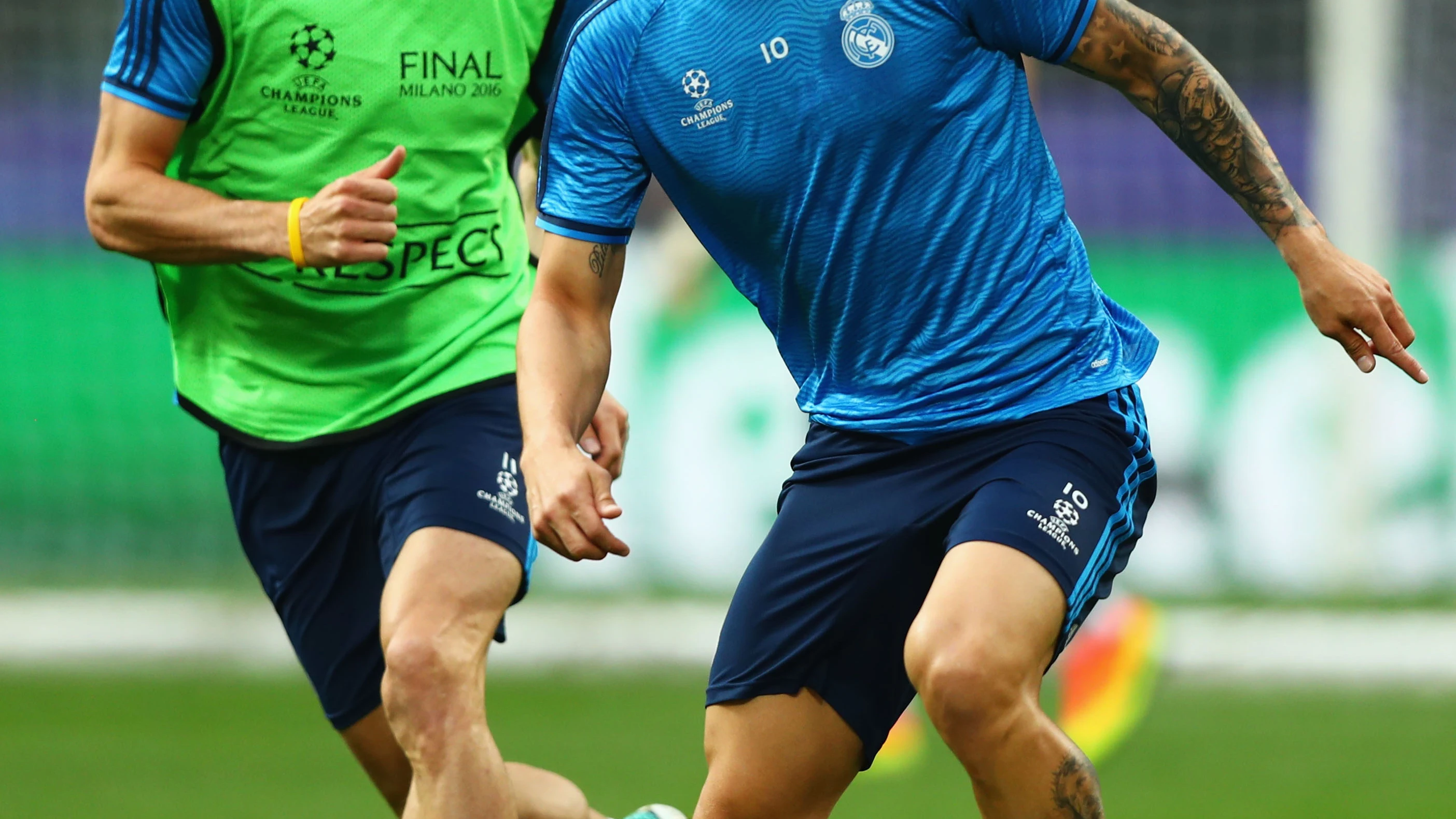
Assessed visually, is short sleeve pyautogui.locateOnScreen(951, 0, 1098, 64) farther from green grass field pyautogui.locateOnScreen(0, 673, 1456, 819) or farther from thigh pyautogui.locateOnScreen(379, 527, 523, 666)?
green grass field pyautogui.locateOnScreen(0, 673, 1456, 819)

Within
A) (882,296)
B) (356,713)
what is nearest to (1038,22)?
(882,296)

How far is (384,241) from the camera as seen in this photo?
405cm

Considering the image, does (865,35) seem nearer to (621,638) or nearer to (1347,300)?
(1347,300)

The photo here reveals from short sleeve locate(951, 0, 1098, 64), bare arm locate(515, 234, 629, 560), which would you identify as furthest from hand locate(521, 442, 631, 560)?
short sleeve locate(951, 0, 1098, 64)

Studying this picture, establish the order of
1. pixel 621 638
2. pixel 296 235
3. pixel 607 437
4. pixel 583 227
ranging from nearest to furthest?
pixel 583 227 < pixel 296 235 < pixel 607 437 < pixel 621 638

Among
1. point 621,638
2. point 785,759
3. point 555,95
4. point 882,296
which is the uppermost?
point 555,95

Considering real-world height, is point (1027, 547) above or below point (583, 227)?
below

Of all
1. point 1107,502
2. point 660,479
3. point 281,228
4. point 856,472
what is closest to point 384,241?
point 281,228

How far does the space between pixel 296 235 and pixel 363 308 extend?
40cm

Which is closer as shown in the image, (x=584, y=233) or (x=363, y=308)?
(x=584, y=233)

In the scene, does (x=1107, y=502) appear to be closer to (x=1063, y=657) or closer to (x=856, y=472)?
(x=856, y=472)

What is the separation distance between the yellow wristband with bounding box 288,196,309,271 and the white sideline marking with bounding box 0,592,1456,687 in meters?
5.46

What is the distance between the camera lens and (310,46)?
4359 millimetres

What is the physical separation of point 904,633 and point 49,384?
8303 millimetres
